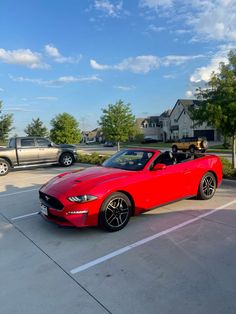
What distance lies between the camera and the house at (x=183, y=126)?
164 ft

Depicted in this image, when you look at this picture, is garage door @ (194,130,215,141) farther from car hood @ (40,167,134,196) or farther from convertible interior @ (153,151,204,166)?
car hood @ (40,167,134,196)

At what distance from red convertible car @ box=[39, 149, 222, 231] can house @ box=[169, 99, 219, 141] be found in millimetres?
42389

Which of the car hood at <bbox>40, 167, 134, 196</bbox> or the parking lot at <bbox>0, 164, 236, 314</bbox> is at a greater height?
the car hood at <bbox>40, 167, 134, 196</bbox>

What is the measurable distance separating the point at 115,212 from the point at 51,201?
1.15m

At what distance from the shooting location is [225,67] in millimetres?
9812

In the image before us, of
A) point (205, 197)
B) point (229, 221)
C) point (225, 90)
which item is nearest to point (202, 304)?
point (229, 221)

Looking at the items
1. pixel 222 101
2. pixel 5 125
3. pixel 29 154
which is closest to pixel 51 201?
pixel 222 101

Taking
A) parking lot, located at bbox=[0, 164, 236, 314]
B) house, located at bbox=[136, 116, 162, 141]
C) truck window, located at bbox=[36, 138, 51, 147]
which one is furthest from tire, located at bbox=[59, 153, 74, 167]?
house, located at bbox=[136, 116, 162, 141]

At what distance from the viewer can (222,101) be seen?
9.41 meters

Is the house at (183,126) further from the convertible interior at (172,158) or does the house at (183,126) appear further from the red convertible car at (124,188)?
the red convertible car at (124,188)

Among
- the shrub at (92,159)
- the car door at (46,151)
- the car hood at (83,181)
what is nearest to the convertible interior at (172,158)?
the car hood at (83,181)

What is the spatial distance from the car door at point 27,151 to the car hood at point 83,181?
8.27 meters

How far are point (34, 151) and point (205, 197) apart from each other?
9.38 meters

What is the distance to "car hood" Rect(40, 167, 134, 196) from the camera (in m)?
4.68
